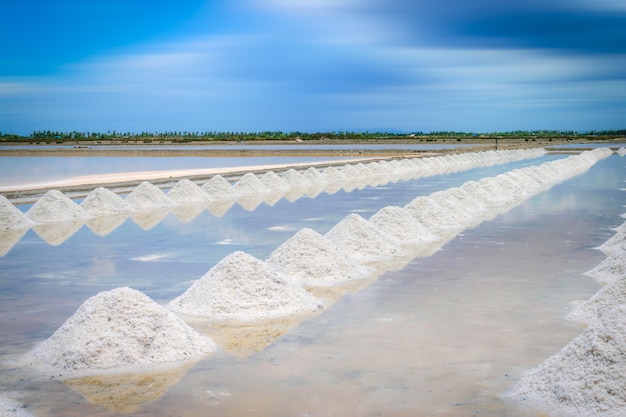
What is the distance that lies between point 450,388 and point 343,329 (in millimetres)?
1309

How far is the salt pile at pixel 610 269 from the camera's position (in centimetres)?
668

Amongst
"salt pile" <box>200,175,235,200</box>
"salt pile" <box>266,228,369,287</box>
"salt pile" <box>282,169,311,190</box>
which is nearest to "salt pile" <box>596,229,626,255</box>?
"salt pile" <box>266,228,369,287</box>

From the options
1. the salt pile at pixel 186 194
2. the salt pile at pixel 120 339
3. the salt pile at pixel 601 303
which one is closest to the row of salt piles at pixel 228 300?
the salt pile at pixel 120 339

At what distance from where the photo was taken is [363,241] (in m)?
8.15

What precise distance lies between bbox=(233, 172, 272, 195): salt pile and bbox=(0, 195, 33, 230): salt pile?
5.46 meters

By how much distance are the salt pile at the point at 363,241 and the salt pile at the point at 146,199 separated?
590cm

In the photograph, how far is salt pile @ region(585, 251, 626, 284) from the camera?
263 inches

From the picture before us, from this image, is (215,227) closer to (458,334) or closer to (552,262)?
(552,262)

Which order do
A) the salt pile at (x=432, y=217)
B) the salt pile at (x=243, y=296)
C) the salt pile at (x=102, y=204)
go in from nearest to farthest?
the salt pile at (x=243, y=296) → the salt pile at (x=432, y=217) → the salt pile at (x=102, y=204)

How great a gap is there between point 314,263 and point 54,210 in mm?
6346

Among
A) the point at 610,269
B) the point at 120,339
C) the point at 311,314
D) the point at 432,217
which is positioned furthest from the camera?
the point at 432,217

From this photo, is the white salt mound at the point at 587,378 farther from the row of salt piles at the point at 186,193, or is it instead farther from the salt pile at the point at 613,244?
the row of salt piles at the point at 186,193

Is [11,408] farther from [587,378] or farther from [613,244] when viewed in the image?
[613,244]

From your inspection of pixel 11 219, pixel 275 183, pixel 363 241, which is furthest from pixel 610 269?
pixel 275 183
